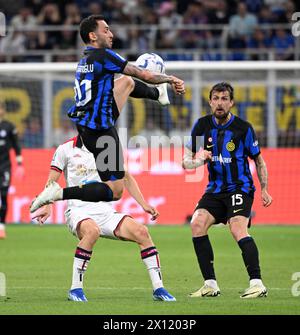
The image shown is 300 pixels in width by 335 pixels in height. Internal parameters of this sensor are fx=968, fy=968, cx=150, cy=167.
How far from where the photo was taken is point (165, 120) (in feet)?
69.9

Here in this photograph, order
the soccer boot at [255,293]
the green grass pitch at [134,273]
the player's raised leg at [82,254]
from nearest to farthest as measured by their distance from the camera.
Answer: the green grass pitch at [134,273], the player's raised leg at [82,254], the soccer boot at [255,293]

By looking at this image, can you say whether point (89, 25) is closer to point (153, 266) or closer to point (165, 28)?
point (153, 266)

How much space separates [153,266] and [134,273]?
3.05 m

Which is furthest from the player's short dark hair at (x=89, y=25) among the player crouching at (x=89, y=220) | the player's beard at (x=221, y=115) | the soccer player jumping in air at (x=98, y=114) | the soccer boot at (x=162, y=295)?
the soccer boot at (x=162, y=295)

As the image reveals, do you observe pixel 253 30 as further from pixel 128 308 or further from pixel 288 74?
pixel 128 308

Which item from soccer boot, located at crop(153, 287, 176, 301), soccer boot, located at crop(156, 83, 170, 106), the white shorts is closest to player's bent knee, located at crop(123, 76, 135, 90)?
soccer boot, located at crop(156, 83, 170, 106)

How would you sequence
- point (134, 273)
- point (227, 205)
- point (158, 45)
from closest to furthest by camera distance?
point (227, 205) → point (134, 273) → point (158, 45)

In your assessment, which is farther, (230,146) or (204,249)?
(230,146)

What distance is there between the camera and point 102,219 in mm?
9898

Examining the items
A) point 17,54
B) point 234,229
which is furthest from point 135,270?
point 17,54

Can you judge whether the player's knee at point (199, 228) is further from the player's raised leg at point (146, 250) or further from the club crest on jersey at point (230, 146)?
the club crest on jersey at point (230, 146)

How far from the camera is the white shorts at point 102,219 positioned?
9.80 meters

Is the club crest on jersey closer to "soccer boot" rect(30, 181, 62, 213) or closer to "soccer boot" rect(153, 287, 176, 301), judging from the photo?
"soccer boot" rect(153, 287, 176, 301)

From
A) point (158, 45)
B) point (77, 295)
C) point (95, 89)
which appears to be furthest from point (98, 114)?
point (158, 45)
